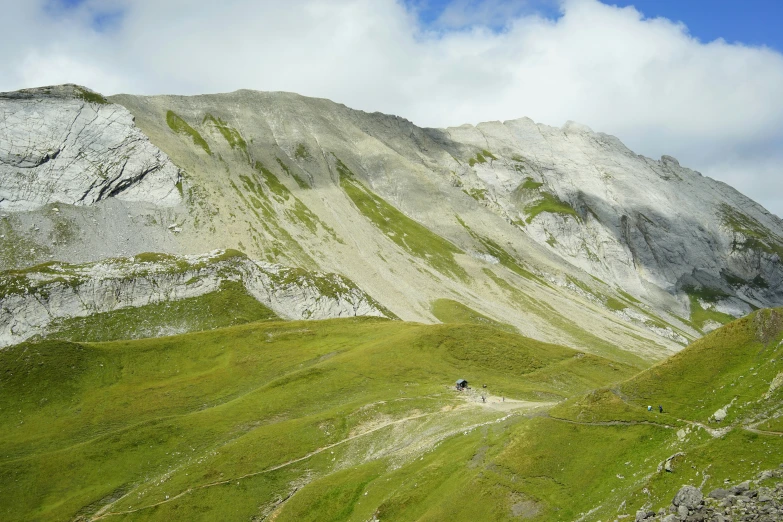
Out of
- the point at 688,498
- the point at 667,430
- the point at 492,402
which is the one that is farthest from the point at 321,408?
the point at 688,498

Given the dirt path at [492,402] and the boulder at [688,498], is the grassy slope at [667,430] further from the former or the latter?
the dirt path at [492,402]

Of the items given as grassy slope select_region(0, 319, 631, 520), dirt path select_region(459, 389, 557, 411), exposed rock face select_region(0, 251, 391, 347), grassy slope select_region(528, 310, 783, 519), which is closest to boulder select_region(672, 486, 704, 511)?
grassy slope select_region(528, 310, 783, 519)

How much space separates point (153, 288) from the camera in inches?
5374

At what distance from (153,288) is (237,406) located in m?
66.4

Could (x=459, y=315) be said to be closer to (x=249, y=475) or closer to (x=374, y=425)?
(x=374, y=425)

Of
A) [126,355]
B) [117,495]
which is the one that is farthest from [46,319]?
[117,495]

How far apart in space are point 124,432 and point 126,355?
1177 inches

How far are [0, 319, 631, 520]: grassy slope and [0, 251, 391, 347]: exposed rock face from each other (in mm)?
26631

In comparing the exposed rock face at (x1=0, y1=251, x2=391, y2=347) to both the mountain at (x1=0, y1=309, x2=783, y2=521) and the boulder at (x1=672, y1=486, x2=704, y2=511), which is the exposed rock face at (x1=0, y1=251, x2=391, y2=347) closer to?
the mountain at (x1=0, y1=309, x2=783, y2=521)

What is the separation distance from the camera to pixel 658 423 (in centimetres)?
4091

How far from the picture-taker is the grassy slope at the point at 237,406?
61.8 m

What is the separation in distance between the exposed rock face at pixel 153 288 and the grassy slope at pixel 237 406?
26631 millimetres

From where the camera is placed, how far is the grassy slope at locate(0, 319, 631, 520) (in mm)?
61750

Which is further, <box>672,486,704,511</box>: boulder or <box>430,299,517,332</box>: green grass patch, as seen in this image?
<box>430,299,517,332</box>: green grass patch
